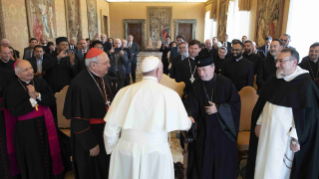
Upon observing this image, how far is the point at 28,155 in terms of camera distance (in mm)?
2926

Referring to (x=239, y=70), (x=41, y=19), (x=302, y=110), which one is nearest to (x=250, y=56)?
(x=239, y=70)

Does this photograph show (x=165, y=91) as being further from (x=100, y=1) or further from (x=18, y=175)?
(x=100, y=1)

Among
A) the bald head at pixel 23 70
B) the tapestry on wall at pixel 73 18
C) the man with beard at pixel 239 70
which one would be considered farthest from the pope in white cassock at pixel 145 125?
the tapestry on wall at pixel 73 18

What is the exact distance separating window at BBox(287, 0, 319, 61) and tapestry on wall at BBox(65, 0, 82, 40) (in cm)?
939

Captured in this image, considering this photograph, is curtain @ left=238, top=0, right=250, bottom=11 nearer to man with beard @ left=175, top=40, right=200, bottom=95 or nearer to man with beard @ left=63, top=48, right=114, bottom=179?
man with beard @ left=175, top=40, right=200, bottom=95

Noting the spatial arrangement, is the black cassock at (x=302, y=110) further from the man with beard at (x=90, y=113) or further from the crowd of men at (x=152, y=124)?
the man with beard at (x=90, y=113)

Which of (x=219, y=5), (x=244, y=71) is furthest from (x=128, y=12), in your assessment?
(x=244, y=71)

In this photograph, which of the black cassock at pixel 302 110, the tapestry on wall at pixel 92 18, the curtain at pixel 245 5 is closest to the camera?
the black cassock at pixel 302 110

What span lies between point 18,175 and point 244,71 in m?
4.07

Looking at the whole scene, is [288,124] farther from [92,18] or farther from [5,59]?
[92,18]

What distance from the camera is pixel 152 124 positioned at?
6.07 feet

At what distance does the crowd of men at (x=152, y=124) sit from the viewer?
6.30 feet

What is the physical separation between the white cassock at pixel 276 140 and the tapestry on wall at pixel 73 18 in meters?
10.7

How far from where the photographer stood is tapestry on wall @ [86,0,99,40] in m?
13.9
